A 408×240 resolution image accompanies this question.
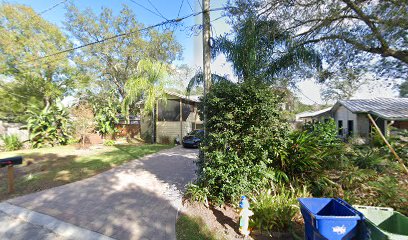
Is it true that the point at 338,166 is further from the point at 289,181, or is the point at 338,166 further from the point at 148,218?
the point at 148,218

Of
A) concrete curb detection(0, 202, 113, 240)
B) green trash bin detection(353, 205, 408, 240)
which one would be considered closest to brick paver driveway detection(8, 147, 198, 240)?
concrete curb detection(0, 202, 113, 240)

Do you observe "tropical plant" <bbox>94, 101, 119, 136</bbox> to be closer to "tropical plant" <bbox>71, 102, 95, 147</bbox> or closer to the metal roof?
"tropical plant" <bbox>71, 102, 95, 147</bbox>

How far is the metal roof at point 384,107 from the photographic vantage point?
1003cm

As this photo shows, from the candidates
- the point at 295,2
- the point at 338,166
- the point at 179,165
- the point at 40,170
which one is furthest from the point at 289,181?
the point at 40,170

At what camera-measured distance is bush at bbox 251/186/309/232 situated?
357 centimetres

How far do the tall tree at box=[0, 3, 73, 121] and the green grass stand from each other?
16924 millimetres

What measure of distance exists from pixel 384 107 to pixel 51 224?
646 inches

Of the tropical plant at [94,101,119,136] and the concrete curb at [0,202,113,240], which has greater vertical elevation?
the tropical plant at [94,101,119,136]

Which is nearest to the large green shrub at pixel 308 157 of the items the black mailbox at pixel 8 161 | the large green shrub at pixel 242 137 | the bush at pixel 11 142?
the large green shrub at pixel 242 137

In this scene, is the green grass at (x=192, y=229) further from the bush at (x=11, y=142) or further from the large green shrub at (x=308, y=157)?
the bush at (x=11, y=142)

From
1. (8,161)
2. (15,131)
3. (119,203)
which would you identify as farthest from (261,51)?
(15,131)

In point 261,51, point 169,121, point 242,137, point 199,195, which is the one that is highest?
point 261,51

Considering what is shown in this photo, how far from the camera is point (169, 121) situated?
1748 cm

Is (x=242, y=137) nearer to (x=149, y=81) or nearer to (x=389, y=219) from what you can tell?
(x=389, y=219)
